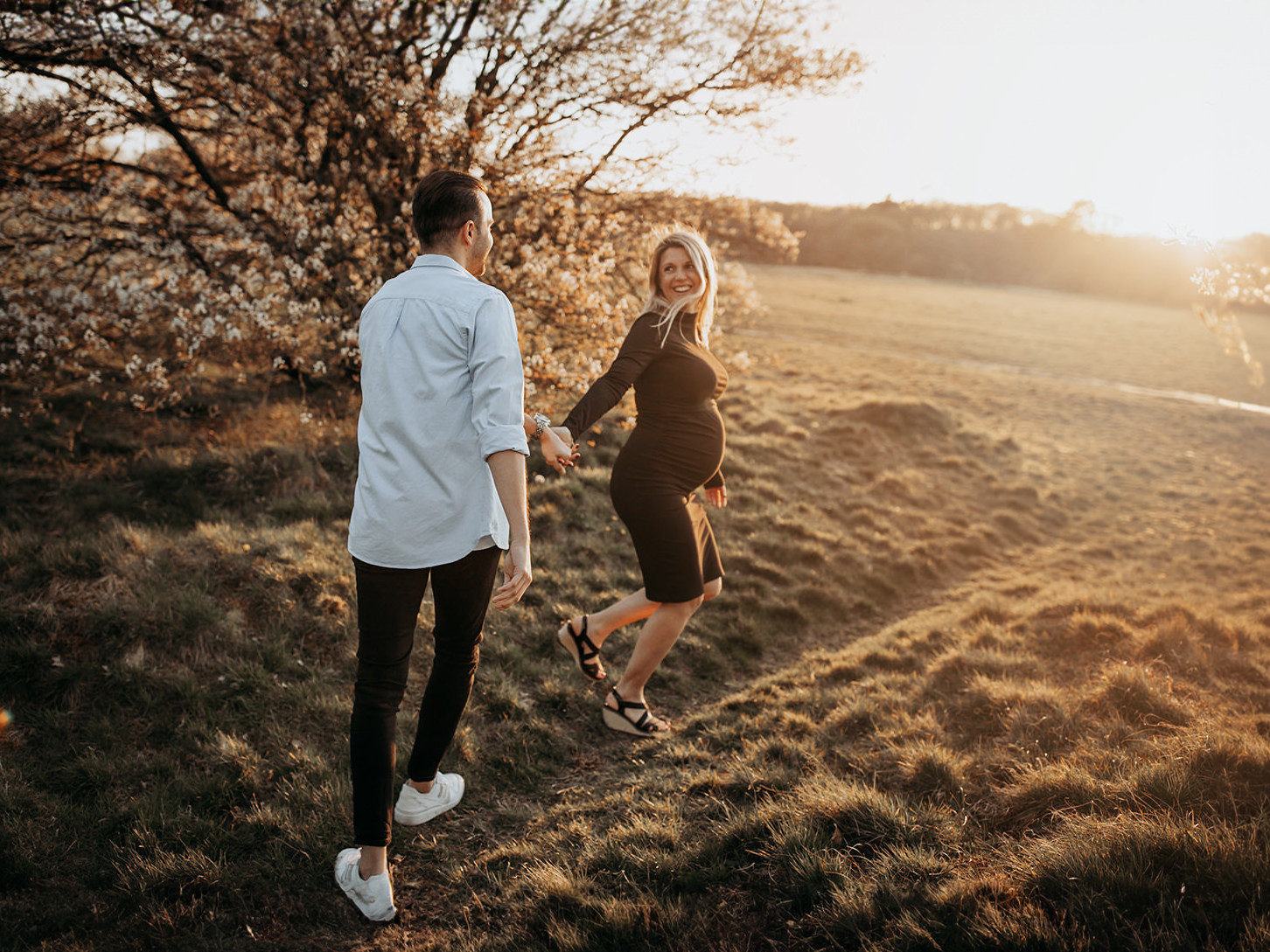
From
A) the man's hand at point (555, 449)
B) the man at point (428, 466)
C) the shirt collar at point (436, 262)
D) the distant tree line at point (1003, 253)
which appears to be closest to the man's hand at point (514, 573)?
the man at point (428, 466)

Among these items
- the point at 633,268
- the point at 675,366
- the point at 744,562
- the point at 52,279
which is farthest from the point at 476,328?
the point at 52,279

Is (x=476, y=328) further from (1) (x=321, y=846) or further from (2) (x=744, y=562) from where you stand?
(2) (x=744, y=562)

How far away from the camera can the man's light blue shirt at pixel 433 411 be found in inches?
95.3

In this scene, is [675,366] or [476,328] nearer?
[476,328]

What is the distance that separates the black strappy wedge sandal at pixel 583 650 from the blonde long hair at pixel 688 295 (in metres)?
1.82

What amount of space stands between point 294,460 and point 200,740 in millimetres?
3754

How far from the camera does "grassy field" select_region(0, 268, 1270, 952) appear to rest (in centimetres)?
248

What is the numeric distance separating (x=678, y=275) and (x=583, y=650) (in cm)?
221

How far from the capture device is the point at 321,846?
297 centimetres

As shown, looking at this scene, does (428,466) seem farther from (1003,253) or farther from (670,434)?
(1003,253)

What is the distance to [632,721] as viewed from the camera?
13.7 feet

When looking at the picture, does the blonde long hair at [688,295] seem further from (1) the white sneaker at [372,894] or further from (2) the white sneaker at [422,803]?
(1) the white sneaker at [372,894]

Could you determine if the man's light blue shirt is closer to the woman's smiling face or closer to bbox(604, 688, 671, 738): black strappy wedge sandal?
the woman's smiling face

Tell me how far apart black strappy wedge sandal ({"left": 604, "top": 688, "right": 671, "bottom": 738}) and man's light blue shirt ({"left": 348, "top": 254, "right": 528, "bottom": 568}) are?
79.2 inches
